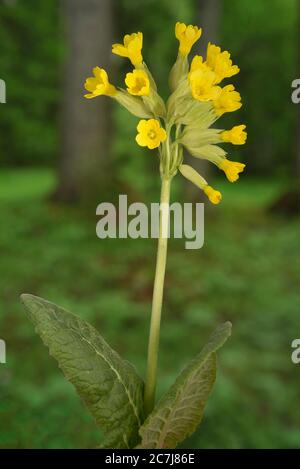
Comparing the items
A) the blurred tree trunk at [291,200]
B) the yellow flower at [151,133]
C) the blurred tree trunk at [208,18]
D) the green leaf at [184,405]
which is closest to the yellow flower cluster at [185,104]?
the yellow flower at [151,133]

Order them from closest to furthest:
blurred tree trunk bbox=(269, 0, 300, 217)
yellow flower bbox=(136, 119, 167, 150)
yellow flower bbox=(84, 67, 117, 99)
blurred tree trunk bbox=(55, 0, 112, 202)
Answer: yellow flower bbox=(136, 119, 167, 150) < yellow flower bbox=(84, 67, 117, 99) < blurred tree trunk bbox=(55, 0, 112, 202) < blurred tree trunk bbox=(269, 0, 300, 217)

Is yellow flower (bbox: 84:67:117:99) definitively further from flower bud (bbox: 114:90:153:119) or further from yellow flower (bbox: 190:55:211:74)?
yellow flower (bbox: 190:55:211:74)

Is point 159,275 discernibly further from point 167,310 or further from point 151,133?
point 167,310

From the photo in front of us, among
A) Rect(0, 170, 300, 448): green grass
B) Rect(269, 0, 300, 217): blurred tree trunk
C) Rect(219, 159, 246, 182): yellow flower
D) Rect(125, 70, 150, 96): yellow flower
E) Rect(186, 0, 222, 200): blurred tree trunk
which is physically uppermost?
Rect(186, 0, 222, 200): blurred tree trunk

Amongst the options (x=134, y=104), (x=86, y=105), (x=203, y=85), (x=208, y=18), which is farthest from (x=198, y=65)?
(x=208, y=18)

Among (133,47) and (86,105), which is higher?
(86,105)

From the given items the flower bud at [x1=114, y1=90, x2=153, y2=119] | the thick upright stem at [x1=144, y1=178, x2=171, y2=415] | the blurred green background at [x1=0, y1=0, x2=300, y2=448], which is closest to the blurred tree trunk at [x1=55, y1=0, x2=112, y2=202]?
the blurred green background at [x1=0, y1=0, x2=300, y2=448]

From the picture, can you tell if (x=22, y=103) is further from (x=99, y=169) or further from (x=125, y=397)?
(x=125, y=397)
